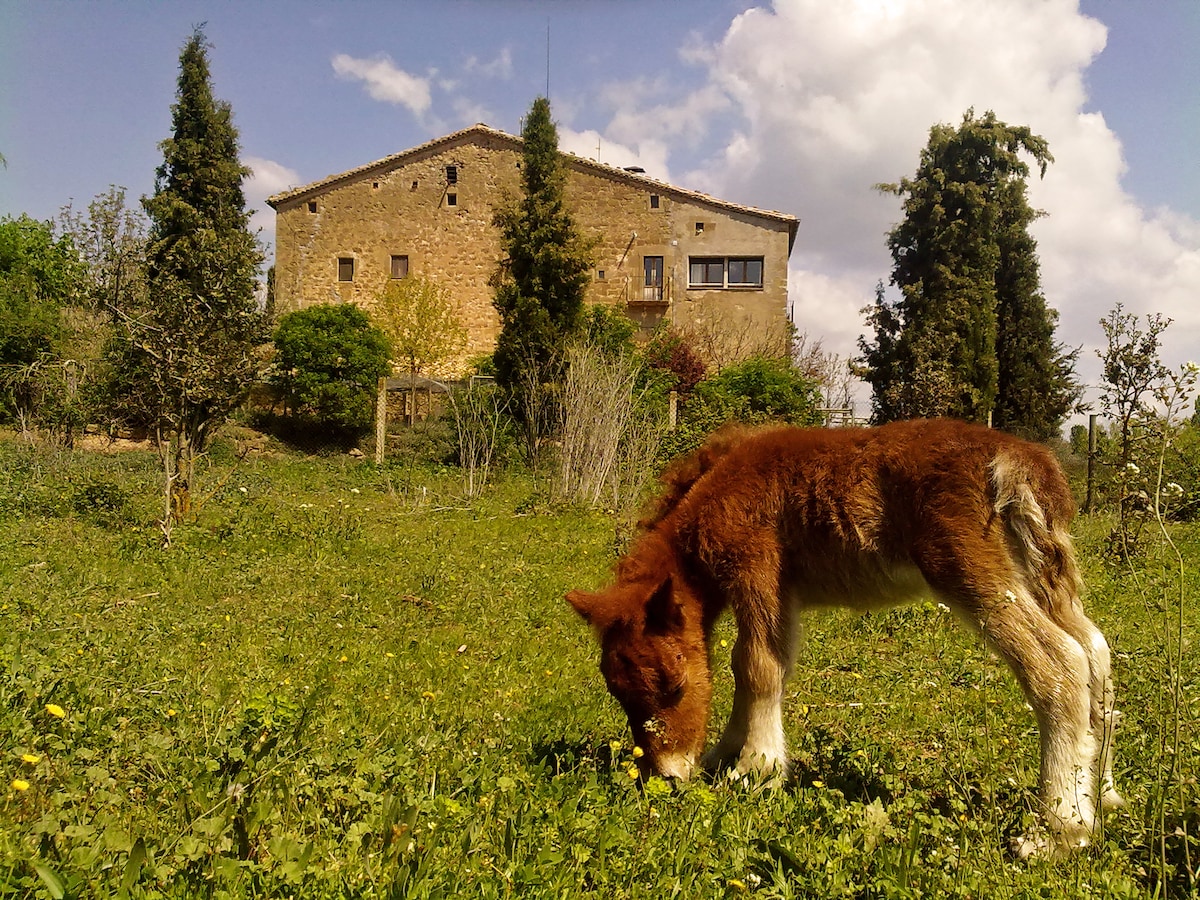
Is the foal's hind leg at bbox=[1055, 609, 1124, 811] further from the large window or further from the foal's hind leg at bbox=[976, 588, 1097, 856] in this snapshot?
the large window

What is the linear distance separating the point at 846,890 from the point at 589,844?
0.89 metres

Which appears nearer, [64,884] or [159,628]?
[64,884]

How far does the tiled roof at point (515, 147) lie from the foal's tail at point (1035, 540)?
32720 millimetres

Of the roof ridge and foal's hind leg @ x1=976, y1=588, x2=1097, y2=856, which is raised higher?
the roof ridge

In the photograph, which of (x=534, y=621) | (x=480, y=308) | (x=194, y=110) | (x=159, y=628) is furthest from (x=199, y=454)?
(x=480, y=308)

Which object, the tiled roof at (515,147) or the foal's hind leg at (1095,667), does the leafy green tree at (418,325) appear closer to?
the tiled roof at (515,147)

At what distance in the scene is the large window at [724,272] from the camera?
34.2 m

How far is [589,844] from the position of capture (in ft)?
9.23

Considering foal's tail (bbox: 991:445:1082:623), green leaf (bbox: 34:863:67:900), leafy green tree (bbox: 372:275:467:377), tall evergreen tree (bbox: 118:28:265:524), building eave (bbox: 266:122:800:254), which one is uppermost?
building eave (bbox: 266:122:800:254)

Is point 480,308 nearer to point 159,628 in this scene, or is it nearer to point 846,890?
point 159,628

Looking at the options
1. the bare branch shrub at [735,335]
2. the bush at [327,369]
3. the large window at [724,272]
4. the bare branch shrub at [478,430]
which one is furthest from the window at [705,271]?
the bare branch shrub at [478,430]

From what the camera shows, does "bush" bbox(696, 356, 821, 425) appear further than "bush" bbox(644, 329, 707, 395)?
No

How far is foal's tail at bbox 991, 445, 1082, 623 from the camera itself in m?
3.16

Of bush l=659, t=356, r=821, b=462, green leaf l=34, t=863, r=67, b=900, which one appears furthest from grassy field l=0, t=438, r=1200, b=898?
bush l=659, t=356, r=821, b=462
